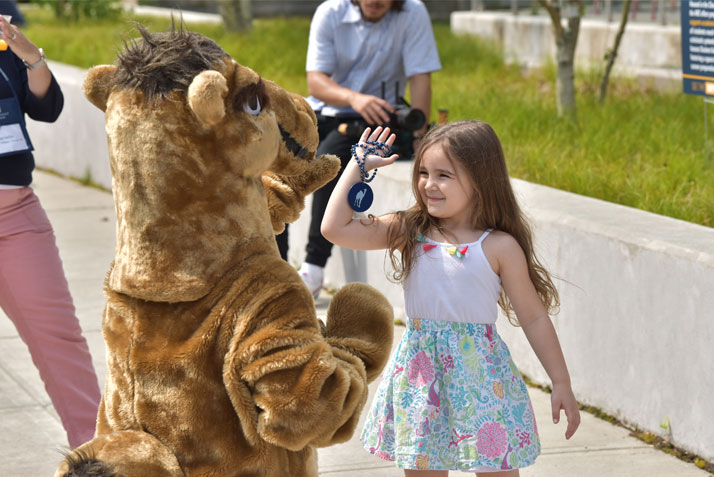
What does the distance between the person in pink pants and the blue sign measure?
12.1 ft

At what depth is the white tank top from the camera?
119 inches

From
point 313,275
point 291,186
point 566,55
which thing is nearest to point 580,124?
point 566,55

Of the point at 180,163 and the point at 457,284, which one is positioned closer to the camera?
the point at 180,163

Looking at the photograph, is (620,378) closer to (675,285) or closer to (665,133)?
(675,285)

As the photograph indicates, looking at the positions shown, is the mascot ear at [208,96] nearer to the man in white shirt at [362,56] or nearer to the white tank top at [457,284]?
the white tank top at [457,284]

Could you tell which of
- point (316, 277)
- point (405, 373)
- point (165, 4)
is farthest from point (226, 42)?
point (165, 4)

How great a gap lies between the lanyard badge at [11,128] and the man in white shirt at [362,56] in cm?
215

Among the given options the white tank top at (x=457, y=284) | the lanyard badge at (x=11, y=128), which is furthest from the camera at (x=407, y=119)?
the white tank top at (x=457, y=284)

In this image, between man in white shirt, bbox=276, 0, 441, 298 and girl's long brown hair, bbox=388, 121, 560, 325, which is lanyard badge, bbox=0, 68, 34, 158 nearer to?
girl's long brown hair, bbox=388, 121, 560, 325

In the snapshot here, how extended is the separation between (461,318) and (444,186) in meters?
0.38

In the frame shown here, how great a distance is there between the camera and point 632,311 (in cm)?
433

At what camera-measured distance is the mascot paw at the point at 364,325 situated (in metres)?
2.74

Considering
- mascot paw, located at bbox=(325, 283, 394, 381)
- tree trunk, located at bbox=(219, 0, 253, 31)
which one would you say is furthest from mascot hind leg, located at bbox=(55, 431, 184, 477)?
tree trunk, located at bbox=(219, 0, 253, 31)

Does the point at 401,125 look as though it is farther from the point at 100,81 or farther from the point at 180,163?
the point at 180,163
